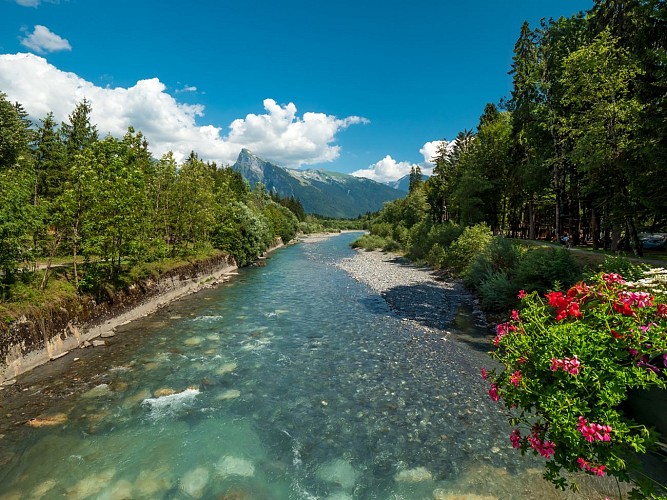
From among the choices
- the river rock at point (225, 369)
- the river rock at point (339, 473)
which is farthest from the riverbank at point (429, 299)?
the river rock at point (225, 369)

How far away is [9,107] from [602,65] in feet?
167

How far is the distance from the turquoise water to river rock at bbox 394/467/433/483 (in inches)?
1.0

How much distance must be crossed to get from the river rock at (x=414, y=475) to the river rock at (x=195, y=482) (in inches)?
188

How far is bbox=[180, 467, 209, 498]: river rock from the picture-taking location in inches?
312

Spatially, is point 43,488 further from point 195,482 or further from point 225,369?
point 225,369

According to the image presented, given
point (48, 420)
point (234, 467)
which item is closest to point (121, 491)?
point (234, 467)

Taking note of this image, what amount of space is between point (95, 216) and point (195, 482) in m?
16.6

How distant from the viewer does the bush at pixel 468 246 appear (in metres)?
32.4

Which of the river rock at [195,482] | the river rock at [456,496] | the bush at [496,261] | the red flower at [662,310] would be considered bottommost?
the river rock at [195,482]

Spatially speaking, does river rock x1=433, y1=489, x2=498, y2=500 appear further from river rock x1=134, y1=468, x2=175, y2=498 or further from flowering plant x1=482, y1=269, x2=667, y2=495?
river rock x1=134, y1=468, x2=175, y2=498

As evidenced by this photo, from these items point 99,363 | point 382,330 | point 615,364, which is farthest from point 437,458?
point 99,363

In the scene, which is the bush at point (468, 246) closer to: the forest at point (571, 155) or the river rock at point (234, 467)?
the forest at point (571, 155)

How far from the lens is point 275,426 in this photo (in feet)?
34.4

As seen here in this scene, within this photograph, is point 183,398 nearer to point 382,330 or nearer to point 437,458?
point 437,458
